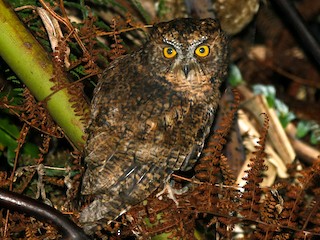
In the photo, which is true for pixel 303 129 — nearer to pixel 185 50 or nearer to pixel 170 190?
pixel 185 50

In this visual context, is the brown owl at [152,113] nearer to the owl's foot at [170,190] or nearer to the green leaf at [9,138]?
the owl's foot at [170,190]

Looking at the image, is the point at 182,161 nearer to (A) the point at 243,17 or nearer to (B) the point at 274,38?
(A) the point at 243,17

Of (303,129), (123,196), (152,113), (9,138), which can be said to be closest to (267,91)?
(303,129)

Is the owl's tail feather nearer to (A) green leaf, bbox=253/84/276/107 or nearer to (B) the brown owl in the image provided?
(B) the brown owl

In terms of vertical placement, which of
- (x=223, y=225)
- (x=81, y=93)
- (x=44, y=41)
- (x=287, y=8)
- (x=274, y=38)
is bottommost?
(x=223, y=225)

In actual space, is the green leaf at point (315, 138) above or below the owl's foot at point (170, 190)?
above

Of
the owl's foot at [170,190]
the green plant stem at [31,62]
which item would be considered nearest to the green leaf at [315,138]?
the owl's foot at [170,190]

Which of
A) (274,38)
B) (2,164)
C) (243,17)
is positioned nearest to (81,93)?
(2,164)
